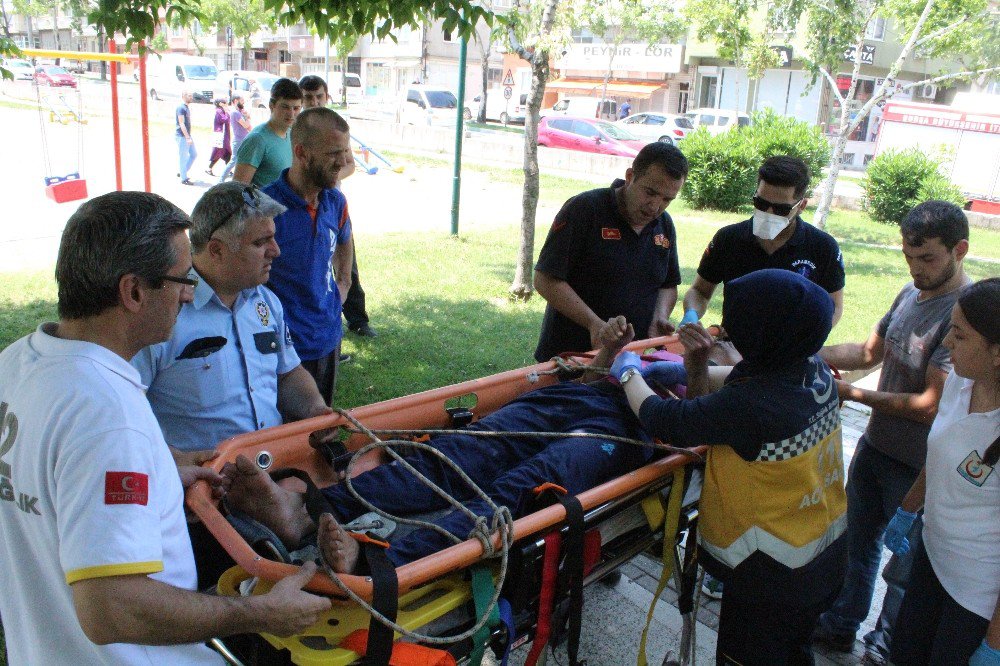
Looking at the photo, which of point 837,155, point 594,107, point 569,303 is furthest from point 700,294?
point 594,107

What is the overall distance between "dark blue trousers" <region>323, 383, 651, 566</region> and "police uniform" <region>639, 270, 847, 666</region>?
0.34 meters

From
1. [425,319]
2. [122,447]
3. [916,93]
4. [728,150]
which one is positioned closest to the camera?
[122,447]

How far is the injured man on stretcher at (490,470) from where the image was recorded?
2166 mm

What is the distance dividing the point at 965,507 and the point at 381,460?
1.90m

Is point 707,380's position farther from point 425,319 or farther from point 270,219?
point 425,319

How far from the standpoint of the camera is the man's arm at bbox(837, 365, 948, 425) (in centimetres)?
264

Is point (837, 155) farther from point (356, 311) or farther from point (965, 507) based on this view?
point (965, 507)

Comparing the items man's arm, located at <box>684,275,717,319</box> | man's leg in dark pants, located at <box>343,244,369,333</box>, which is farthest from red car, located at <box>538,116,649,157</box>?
man's arm, located at <box>684,275,717,319</box>

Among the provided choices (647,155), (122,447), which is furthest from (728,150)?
(122,447)

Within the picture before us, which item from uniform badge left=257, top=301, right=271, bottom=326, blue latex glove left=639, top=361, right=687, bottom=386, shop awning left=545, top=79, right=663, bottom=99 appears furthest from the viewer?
shop awning left=545, top=79, right=663, bottom=99

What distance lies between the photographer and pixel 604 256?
11.5ft

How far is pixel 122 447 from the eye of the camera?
4.55 feet

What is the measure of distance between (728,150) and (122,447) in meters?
14.2

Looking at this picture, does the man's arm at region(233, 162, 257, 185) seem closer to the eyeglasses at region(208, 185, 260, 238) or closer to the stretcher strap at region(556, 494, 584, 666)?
the eyeglasses at region(208, 185, 260, 238)
